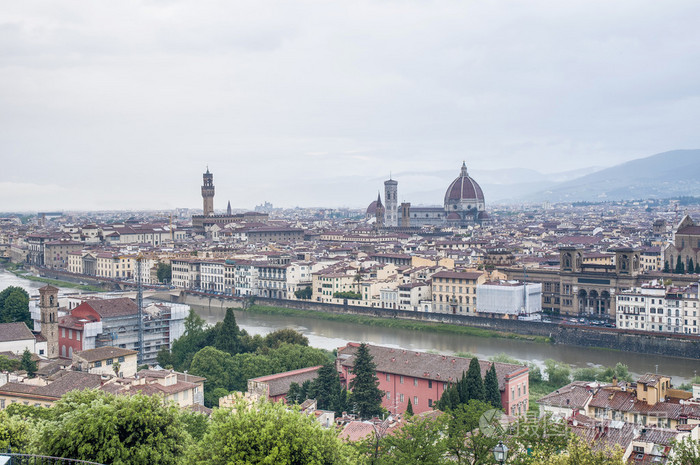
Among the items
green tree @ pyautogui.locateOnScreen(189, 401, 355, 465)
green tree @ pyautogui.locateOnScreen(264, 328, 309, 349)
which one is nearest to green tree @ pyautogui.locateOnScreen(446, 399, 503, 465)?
green tree @ pyautogui.locateOnScreen(189, 401, 355, 465)

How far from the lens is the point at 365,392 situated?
13.7m

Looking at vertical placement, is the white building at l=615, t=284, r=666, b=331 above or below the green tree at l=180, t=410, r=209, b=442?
below

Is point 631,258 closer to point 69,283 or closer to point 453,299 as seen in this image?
point 453,299

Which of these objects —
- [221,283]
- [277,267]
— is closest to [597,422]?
[277,267]

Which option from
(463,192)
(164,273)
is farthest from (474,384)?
(463,192)

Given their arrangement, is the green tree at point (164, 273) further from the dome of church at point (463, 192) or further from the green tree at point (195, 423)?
the dome of church at point (463, 192)

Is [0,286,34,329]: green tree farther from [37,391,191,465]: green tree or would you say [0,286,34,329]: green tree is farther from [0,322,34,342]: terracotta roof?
[37,391,191,465]: green tree

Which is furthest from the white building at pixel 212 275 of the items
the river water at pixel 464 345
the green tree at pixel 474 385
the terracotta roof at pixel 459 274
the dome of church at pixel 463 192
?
the dome of church at pixel 463 192

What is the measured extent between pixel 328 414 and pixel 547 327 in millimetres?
15088

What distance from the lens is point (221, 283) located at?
37.6 m

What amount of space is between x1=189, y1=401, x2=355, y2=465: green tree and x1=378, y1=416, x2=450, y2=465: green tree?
128cm

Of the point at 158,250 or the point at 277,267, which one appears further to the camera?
the point at 158,250

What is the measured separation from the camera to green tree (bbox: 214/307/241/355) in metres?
18.0

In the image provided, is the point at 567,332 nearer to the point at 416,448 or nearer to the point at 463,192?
the point at 416,448
